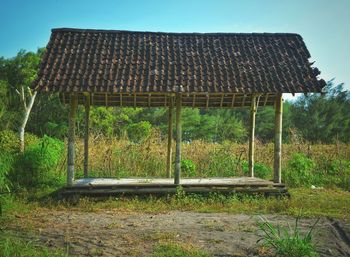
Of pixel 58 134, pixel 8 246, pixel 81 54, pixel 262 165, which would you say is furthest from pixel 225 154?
pixel 58 134

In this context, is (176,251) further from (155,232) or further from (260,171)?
(260,171)

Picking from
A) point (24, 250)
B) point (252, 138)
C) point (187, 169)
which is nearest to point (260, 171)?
point (252, 138)

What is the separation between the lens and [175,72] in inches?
463

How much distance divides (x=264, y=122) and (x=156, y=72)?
118 ft

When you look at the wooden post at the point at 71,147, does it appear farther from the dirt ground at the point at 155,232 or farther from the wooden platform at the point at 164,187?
the dirt ground at the point at 155,232

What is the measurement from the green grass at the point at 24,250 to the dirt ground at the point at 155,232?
309mm

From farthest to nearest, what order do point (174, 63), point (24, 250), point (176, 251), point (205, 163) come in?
1. point (205, 163)
2. point (174, 63)
3. point (176, 251)
4. point (24, 250)

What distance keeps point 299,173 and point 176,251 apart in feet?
30.1

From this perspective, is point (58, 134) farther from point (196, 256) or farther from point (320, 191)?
point (196, 256)

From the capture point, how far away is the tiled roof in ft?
36.9

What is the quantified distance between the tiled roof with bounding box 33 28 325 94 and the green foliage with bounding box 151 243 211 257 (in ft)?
16.1

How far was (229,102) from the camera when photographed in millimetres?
14031

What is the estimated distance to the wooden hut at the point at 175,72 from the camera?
443 inches

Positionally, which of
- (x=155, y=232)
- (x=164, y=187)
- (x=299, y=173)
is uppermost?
(x=299, y=173)
